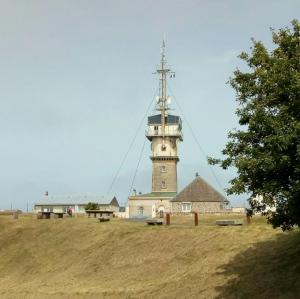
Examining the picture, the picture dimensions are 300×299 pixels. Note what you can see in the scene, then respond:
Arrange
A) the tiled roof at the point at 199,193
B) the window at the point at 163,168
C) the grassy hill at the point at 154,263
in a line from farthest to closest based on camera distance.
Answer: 1. the window at the point at 163,168
2. the tiled roof at the point at 199,193
3. the grassy hill at the point at 154,263

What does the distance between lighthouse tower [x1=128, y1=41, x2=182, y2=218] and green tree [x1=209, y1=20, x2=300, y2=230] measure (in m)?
77.5

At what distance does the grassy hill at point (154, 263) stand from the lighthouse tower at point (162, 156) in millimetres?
46729

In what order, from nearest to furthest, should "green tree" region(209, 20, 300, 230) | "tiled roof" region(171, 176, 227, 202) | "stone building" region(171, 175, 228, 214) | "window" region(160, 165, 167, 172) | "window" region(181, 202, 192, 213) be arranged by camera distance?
"green tree" region(209, 20, 300, 230) < "stone building" region(171, 175, 228, 214) < "tiled roof" region(171, 176, 227, 202) < "window" region(181, 202, 192, 213) < "window" region(160, 165, 167, 172)

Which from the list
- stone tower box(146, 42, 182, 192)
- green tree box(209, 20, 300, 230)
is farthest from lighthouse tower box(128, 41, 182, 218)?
green tree box(209, 20, 300, 230)

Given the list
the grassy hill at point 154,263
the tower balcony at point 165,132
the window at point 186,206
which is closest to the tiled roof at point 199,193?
the window at point 186,206

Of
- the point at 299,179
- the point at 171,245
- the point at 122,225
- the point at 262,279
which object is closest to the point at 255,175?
the point at 299,179

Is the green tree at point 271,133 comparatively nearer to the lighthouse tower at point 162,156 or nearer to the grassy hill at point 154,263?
the grassy hill at point 154,263

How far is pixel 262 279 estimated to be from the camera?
1114 inches

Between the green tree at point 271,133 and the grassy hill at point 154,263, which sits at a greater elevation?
the green tree at point 271,133

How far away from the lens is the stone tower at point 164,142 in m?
107

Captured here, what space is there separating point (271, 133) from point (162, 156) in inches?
3430

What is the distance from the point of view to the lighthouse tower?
10131cm

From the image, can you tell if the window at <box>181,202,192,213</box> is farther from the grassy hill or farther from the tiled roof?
the grassy hill

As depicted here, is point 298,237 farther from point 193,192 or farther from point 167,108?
point 167,108
